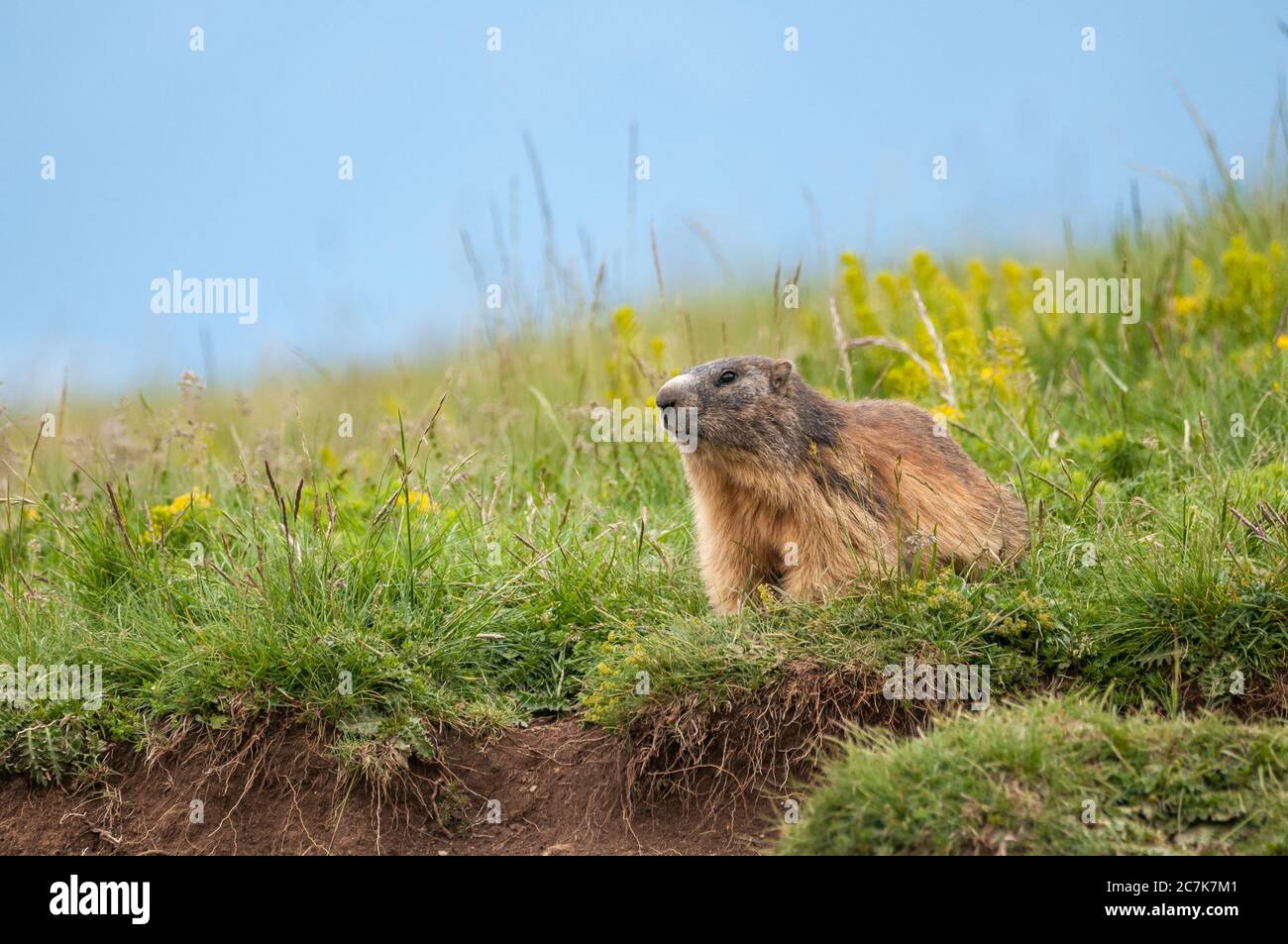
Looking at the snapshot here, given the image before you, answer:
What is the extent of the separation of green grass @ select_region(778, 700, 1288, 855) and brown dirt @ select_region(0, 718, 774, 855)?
1.10 metres

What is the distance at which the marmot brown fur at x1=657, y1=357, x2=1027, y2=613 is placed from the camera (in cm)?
628

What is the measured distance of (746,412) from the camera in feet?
21.2

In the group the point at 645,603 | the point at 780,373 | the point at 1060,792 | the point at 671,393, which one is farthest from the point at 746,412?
the point at 1060,792

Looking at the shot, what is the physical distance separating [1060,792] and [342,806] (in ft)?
9.84

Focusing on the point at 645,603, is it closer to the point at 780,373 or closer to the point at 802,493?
the point at 802,493

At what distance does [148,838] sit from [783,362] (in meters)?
3.68

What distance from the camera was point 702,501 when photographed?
6.63m

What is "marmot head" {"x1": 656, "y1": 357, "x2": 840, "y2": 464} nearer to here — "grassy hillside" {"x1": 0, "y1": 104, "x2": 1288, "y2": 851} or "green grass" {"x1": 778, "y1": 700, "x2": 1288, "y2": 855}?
"grassy hillside" {"x1": 0, "y1": 104, "x2": 1288, "y2": 851}

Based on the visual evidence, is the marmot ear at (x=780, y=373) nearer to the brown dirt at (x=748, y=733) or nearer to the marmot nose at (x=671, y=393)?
the marmot nose at (x=671, y=393)

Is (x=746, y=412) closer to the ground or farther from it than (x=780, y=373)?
closer to the ground

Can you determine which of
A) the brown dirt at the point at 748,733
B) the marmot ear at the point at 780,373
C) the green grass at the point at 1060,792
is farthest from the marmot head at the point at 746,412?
the green grass at the point at 1060,792

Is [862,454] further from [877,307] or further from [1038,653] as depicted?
[877,307]
